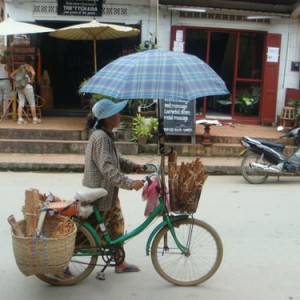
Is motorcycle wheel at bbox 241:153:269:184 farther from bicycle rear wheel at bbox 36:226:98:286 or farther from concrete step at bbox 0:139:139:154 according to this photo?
bicycle rear wheel at bbox 36:226:98:286

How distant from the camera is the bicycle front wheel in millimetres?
3953

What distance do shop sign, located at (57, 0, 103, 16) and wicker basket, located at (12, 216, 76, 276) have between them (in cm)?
922

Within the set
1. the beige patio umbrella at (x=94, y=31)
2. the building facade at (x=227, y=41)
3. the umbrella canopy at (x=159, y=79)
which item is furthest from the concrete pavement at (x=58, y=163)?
the umbrella canopy at (x=159, y=79)

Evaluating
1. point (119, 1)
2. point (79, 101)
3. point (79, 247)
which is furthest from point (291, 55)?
point (79, 247)

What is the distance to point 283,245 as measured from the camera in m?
5.08

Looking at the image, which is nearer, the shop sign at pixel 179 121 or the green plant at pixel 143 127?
the green plant at pixel 143 127

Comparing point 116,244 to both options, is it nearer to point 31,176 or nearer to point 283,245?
point 283,245

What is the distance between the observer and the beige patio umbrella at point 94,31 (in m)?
10.2

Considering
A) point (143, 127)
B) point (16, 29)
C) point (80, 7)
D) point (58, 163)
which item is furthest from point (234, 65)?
point (58, 163)

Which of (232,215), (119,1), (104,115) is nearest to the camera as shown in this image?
(104,115)

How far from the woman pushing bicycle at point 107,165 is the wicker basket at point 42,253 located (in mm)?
562

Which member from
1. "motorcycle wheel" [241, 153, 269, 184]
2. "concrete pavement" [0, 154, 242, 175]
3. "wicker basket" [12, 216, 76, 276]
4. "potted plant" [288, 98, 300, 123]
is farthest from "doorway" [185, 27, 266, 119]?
"wicker basket" [12, 216, 76, 276]

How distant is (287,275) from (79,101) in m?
11.8

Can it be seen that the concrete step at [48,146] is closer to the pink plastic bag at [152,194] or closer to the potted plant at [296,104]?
the potted plant at [296,104]
